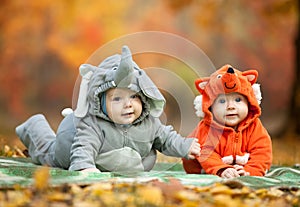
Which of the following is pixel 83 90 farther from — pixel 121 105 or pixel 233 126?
pixel 233 126

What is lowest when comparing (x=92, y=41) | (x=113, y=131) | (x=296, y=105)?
(x=113, y=131)

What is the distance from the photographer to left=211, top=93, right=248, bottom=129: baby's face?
4.05 m

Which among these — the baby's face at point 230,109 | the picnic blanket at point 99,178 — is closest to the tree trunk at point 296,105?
the baby's face at point 230,109

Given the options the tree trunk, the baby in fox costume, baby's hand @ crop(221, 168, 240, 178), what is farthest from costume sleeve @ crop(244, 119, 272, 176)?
the tree trunk

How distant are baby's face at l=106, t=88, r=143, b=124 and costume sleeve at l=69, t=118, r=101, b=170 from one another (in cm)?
15

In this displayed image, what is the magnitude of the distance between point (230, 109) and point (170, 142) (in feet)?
1.37

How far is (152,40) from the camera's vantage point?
13.7 ft

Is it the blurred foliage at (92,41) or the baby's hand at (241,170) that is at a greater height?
the blurred foliage at (92,41)

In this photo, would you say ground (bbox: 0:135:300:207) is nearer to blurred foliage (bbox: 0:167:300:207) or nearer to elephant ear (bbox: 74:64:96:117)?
blurred foliage (bbox: 0:167:300:207)

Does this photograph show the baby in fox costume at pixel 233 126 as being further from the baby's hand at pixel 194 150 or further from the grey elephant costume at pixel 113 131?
the grey elephant costume at pixel 113 131

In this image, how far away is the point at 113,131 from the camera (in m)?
3.91

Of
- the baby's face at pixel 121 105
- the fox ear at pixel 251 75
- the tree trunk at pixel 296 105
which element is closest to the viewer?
the baby's face at pixel 121 105

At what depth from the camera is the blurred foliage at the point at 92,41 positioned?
1227 centimetres

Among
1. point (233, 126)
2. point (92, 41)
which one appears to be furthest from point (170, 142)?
point (92, 41)
